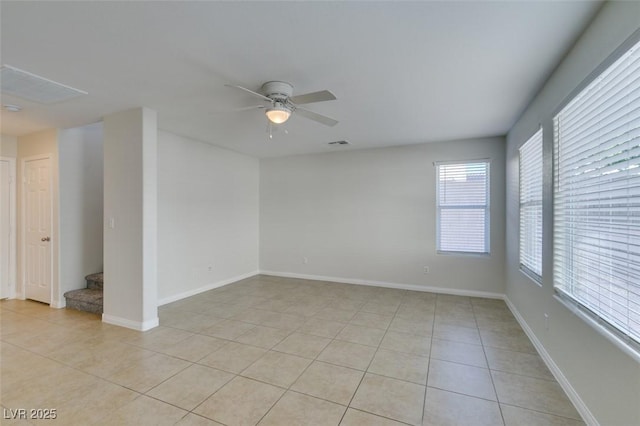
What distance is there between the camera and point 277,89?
8.48ft

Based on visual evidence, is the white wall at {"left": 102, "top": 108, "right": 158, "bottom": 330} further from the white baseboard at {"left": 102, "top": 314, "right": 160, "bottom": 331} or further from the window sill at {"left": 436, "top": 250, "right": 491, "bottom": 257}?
the window sill at {"left": 436, "top": 250, "right": 491, "bottom": 257}

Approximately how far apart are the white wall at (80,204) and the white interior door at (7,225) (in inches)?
47.3

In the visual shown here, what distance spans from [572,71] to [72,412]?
4.35 metres

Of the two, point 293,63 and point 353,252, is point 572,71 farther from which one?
point 353,252

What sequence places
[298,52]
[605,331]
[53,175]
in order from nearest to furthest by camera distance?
[605,331] < [298,52] < [53,175]

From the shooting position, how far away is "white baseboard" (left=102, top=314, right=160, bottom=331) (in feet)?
11.0

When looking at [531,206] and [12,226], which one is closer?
[531,206]

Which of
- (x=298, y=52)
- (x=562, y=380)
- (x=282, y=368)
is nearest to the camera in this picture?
(x=298, y=52)

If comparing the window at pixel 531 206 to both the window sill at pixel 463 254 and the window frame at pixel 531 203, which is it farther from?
the window sill at pixel 463 254

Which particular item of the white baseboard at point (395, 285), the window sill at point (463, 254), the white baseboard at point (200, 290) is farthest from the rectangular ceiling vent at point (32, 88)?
the window sill at point (463, 254)

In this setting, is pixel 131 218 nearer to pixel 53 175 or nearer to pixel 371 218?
pixel 53 175

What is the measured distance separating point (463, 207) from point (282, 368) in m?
3.86

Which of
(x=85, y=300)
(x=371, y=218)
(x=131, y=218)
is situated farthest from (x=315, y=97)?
(x=85, y=300)

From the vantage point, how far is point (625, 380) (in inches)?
58.9
